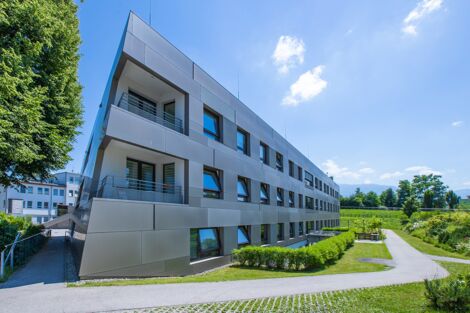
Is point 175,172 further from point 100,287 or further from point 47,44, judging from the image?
point 47,44

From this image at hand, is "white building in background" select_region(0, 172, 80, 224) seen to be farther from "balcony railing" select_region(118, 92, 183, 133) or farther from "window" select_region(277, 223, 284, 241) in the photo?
"balcony railing" select_region(118, 92, 183, 133)

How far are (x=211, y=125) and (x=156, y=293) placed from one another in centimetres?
1010

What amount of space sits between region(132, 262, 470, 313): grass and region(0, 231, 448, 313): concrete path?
0.46 meters

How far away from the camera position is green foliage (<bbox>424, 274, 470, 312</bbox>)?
630cm

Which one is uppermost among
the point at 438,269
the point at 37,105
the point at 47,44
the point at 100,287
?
the point at 47,44

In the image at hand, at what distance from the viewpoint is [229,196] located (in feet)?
53.0

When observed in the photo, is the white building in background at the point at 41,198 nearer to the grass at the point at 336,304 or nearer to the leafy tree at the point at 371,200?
the grass at the point at 336,304

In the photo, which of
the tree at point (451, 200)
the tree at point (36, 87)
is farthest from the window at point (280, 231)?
the tree at point (451, 200)

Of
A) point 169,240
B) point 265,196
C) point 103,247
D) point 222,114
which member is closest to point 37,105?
point 103,247

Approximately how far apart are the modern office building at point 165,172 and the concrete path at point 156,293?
140 cm

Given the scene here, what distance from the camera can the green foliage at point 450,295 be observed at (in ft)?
20.7

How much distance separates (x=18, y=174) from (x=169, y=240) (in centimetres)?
911

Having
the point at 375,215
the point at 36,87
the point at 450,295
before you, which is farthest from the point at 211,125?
the point at 375,215

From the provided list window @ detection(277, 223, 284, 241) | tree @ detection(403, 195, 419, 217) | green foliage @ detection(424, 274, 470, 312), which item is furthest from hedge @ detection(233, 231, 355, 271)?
tree @ detection(403, 195, 419, 217)
